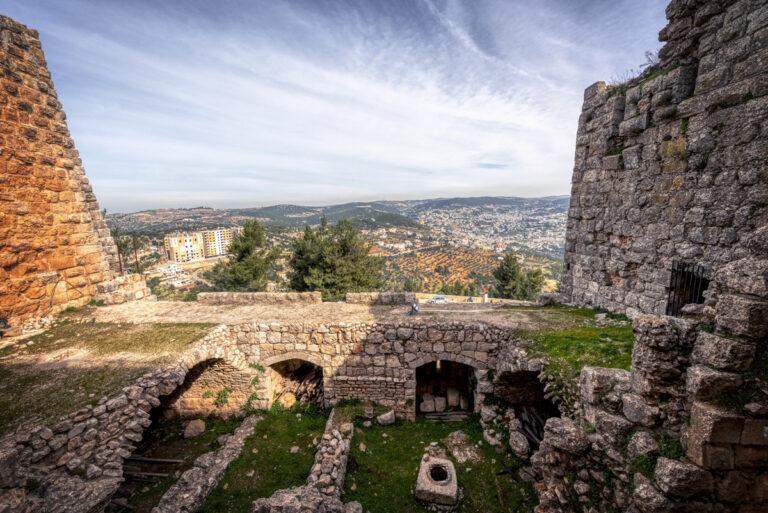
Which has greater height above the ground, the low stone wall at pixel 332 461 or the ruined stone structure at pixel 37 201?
the ruined stone structure at pixel 37 201

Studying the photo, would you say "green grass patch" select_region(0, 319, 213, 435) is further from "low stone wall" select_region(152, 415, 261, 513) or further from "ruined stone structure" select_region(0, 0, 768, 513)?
"low stone wall" select_region(152, 415, 261, 513)

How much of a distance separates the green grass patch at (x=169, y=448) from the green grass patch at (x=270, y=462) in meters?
1.13

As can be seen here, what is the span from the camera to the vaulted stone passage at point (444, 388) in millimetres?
9570

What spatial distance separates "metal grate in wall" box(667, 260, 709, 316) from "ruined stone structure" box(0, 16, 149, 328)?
16.4m

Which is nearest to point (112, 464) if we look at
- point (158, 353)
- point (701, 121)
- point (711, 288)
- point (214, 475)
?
point (214, 475)

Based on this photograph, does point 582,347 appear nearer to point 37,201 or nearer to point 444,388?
point 444,388

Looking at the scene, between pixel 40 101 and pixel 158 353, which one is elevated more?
pixel 40 101

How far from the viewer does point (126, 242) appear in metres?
17.3

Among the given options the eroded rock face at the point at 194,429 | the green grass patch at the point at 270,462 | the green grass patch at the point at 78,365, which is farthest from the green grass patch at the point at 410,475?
the green grass patch at the point at 78,365

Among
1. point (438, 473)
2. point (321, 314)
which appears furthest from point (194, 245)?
point (438, 473)

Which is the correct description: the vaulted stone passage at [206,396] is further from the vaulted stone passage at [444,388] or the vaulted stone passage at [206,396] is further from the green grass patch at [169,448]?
the vaulted stone passage at [444,388]

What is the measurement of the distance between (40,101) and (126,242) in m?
10.4

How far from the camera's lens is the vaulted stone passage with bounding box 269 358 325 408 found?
31.9ft

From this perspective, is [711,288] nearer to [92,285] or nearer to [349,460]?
[349,460]
